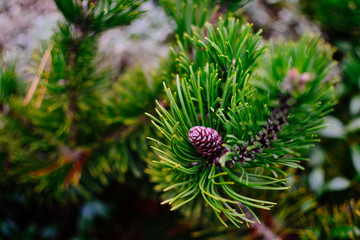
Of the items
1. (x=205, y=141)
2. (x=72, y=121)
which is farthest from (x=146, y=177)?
(x=205, y=141)

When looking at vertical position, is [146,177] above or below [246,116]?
below

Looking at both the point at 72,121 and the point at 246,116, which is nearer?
the point at 246,116

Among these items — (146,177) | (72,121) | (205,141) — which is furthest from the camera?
(146,177)

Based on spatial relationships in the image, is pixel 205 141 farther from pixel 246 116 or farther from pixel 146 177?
pixel 146 177

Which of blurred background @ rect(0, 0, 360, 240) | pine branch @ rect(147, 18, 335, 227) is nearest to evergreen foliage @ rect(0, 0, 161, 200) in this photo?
blurred background @ rect(0, 0, 360, 240)

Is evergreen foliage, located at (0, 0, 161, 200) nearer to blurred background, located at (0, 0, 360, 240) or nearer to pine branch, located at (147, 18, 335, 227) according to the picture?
blurred background, located at (0, 0, 360, 240)

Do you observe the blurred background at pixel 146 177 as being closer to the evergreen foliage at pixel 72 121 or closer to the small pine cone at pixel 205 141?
the evergreen foliage at pixel 72 121
